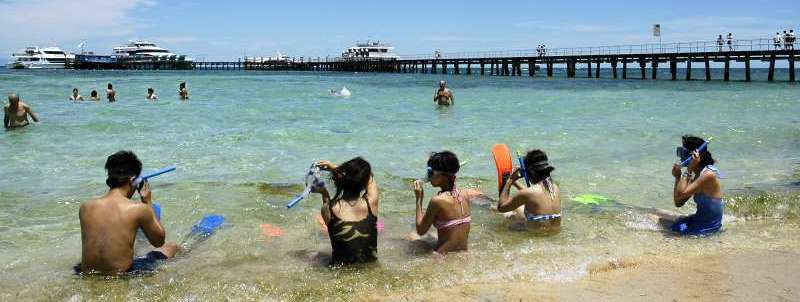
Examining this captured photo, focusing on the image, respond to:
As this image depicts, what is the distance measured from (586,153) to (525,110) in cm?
981

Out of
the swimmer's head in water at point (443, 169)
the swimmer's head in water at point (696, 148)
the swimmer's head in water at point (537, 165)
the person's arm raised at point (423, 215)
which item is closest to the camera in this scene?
the swimmer's head in water at point (443, 169)

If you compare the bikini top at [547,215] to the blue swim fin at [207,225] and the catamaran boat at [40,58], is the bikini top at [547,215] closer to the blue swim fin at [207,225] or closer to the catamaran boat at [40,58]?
the blue swim fin at [207,225]

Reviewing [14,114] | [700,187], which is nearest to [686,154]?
[700,187]

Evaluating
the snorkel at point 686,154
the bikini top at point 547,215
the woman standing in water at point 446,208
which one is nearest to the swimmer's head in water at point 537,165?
the bikini top at point 547,215

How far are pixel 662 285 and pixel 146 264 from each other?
12.3 ft

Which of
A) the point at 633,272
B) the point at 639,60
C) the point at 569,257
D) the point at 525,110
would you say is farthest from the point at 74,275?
the point at 639,60

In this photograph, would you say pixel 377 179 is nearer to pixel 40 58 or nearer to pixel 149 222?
pixel 149 222

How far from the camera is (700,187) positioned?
5.73 metres

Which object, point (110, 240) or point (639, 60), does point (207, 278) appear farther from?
point (639, 60)

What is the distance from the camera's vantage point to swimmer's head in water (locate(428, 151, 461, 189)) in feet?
16.3

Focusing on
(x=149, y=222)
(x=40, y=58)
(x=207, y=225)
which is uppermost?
(x=40, y=58)

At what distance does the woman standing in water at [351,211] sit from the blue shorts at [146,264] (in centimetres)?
139

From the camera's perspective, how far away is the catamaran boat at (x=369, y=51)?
3863 inches

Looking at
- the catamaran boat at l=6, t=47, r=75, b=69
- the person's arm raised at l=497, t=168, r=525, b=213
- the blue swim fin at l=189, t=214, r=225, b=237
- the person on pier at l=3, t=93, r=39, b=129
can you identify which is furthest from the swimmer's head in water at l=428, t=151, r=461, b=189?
the catamaran boat at l=6, t=47, r=75, b=69
